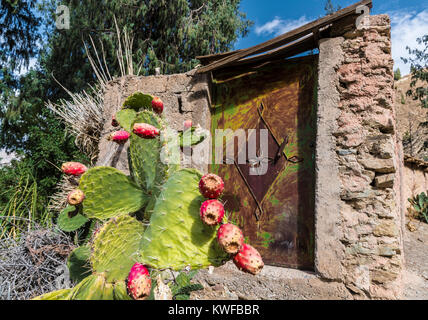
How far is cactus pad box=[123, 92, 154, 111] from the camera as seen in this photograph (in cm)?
155

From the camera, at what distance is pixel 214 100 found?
8.74ft

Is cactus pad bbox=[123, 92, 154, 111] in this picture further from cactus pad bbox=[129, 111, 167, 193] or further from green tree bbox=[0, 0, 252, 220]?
green tree bbox=[0, 0, 252, 220]

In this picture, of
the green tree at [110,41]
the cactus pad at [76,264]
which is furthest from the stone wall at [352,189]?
the green tree at [110,41]

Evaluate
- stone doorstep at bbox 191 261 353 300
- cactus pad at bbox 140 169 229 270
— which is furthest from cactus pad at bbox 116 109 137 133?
stone doorstep at bbox 191 261 353 300

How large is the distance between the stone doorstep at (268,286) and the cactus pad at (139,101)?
1513mm

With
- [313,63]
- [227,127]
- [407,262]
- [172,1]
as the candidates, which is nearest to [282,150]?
[227,127]

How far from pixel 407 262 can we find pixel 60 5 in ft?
27.6

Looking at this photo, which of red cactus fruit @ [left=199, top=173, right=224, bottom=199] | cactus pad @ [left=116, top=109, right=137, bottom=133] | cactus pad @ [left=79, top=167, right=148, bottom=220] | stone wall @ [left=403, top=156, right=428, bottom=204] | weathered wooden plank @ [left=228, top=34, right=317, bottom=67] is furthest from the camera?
stone wall @ [left=403, top=156, right=428, bottom=204]

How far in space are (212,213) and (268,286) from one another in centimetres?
140

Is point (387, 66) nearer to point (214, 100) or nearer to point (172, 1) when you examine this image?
point (214, 100)

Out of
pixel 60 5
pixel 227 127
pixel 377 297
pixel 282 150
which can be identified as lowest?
pixel 377 297

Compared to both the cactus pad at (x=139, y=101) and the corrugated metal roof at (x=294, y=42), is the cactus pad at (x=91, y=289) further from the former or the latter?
the corrugated metal roof at (x=294, y=42)

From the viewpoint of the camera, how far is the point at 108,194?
4.28 feet

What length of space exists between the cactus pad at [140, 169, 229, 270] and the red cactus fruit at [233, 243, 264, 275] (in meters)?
0.08
